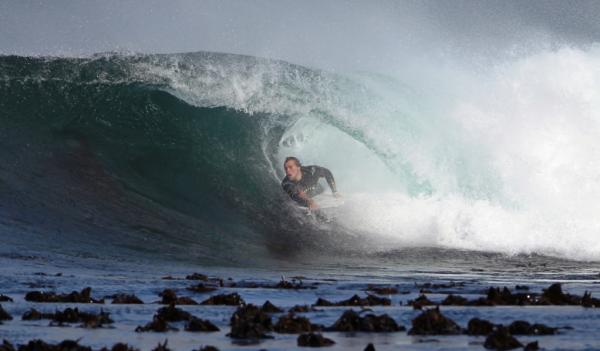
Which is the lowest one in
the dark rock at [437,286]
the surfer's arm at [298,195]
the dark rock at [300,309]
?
the dark rock at [300,309]

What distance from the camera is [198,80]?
896 inches

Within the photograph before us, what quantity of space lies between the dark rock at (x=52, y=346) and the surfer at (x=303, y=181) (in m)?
13.2

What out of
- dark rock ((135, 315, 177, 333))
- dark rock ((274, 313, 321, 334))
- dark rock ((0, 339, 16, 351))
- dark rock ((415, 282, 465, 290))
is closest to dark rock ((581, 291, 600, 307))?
dark rock ((415, 282, 465, 290))

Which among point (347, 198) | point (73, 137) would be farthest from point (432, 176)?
point (73, 137)

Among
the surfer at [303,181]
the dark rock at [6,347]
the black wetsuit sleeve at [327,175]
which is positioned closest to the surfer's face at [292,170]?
the surfer at [303,181]

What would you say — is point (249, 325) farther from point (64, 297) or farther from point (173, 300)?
point (64, 297)

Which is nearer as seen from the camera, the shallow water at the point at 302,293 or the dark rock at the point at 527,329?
the shallow water at the point at 302,293

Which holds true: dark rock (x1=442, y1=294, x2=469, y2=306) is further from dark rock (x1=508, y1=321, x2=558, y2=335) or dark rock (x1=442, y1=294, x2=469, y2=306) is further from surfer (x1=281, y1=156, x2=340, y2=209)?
surfer (x1=281, y1=156, x2=340, y2=209)

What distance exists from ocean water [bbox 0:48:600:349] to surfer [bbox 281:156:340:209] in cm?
31

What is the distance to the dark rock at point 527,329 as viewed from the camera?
675 cm

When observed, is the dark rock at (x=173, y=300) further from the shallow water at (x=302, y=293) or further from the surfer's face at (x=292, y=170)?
the surfer's face at (x=292, y=170)

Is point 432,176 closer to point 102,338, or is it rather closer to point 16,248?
point 16,248

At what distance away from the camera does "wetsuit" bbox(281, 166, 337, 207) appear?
1914cm

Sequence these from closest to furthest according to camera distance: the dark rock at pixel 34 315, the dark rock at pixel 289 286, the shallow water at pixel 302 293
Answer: the shallow water at pixel 302 293
the dark rock at pixel 34 315
the dark rock at pixel 289 286
